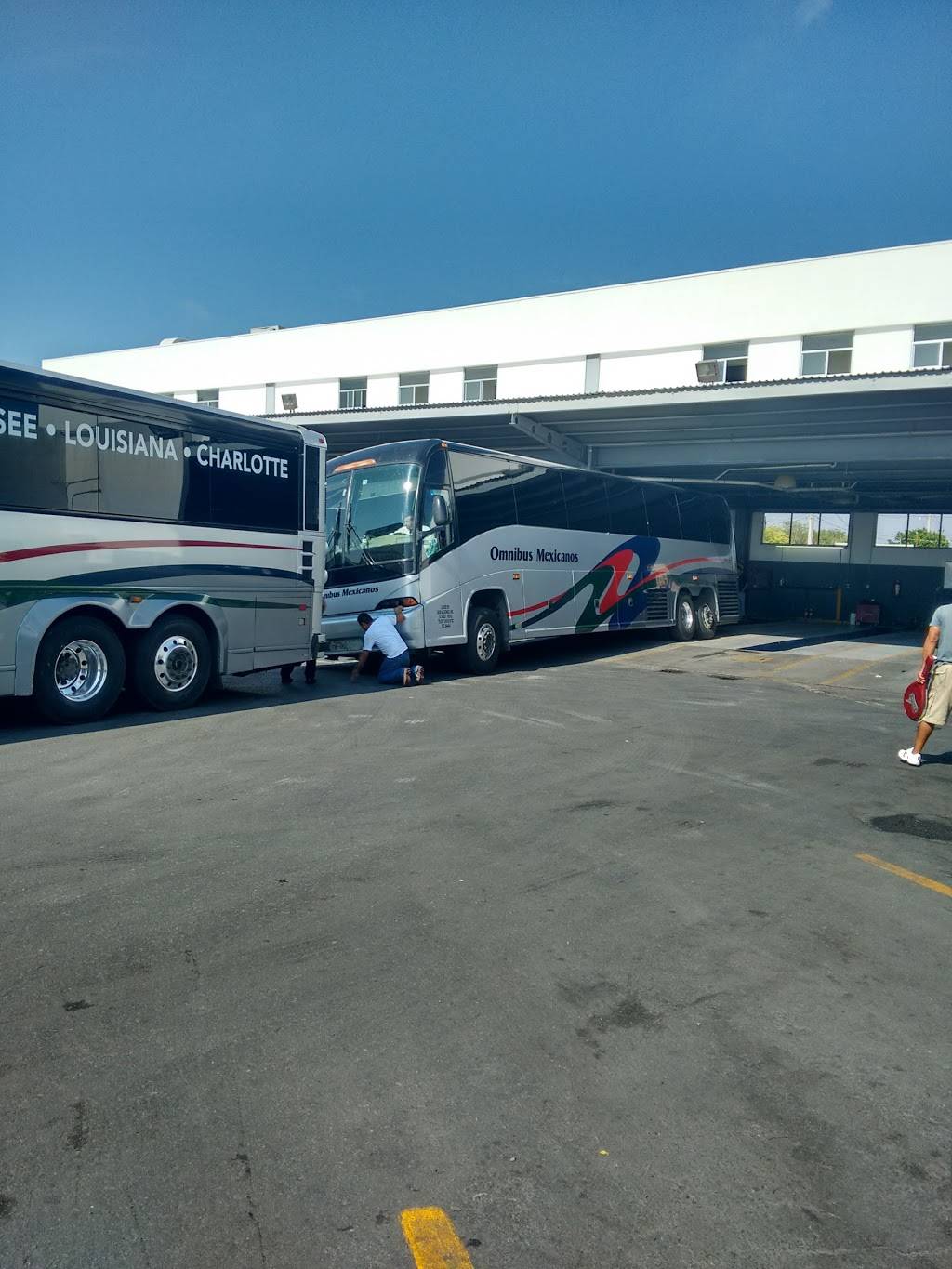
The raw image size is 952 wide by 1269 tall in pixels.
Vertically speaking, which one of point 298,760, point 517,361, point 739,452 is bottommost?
point 298,760

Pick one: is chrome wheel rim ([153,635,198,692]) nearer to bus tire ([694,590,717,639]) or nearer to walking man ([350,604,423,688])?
walking man ([350,604,423,688])

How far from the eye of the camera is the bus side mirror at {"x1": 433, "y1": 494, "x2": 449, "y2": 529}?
1520 cm

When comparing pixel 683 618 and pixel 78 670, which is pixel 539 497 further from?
pixel 78 670

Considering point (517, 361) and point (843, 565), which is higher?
point (517, 361)

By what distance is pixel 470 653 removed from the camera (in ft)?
52.8

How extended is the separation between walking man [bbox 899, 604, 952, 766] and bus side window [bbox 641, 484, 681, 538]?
43.4 feet

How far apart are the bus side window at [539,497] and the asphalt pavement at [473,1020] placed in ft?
32.1

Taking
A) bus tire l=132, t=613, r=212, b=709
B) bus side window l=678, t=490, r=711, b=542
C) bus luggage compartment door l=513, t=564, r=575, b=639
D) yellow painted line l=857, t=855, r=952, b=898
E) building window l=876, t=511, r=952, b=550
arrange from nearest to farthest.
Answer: yellow painted line l=857, t=855, r=952, b=898 < bus tire l=132, t=613, r=212, b=709 < bus luggage compartment door l=513, t=564, r=575, b=639 < bus side window l=678, t=490, r=711, b=542 < building window l=876, t=511, r=952, b=550

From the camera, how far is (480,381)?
109 feet

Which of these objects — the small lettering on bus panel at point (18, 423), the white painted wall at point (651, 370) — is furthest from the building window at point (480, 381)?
the small lettering on bus panel at point (18, 423)

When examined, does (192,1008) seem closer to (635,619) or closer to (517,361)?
(635,619)

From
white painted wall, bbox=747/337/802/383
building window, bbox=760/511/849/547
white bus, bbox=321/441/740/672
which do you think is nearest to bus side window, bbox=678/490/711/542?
white bus, bbox=321/441/740/672

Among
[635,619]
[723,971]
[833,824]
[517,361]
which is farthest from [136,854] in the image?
[517,361]

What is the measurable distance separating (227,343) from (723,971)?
37051 mm
